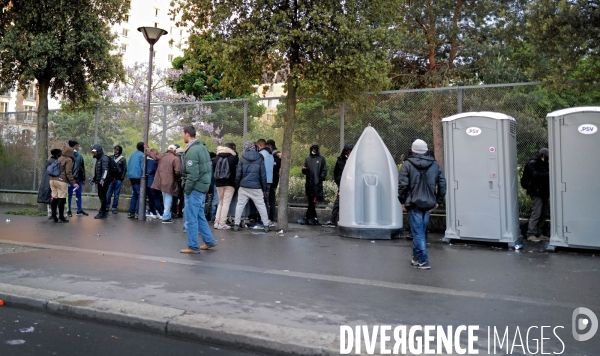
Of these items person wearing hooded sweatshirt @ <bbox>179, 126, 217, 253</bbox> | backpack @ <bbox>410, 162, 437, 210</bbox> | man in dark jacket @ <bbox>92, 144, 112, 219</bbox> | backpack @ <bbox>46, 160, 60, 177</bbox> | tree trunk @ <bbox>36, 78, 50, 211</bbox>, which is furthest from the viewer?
tree trunk @ <bbox>36, 78, 50, 211</bbox>

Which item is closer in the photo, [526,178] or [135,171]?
[526,178]

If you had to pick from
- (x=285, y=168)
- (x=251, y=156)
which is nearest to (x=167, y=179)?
(x=251, y=156)

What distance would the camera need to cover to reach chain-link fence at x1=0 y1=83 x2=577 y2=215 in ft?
37.6

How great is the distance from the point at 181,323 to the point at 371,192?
6403mm

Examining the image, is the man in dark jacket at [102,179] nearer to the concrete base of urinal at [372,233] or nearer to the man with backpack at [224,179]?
the man with backpack at [224,179]

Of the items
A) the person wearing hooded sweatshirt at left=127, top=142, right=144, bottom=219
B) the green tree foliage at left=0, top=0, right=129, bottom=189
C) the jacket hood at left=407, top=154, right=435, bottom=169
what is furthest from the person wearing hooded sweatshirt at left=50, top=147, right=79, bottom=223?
the jacket hood at left=407, top=154, right=435, bottom=169

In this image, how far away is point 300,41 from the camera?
1123 centimetres

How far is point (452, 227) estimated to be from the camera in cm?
1062

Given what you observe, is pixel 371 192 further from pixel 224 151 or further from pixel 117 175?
pixel 117 175

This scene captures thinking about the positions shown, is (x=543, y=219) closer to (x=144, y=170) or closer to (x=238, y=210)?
(x=238, y=210)

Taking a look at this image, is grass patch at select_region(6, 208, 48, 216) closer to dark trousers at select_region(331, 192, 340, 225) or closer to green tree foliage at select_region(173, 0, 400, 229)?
green tree foliage at select_region(173, 0, 400, 229)

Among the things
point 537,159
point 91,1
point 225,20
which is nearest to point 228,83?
point 225,20

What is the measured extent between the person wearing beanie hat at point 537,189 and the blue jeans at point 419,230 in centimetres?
375

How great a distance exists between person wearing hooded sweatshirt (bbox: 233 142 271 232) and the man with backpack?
32 cm
